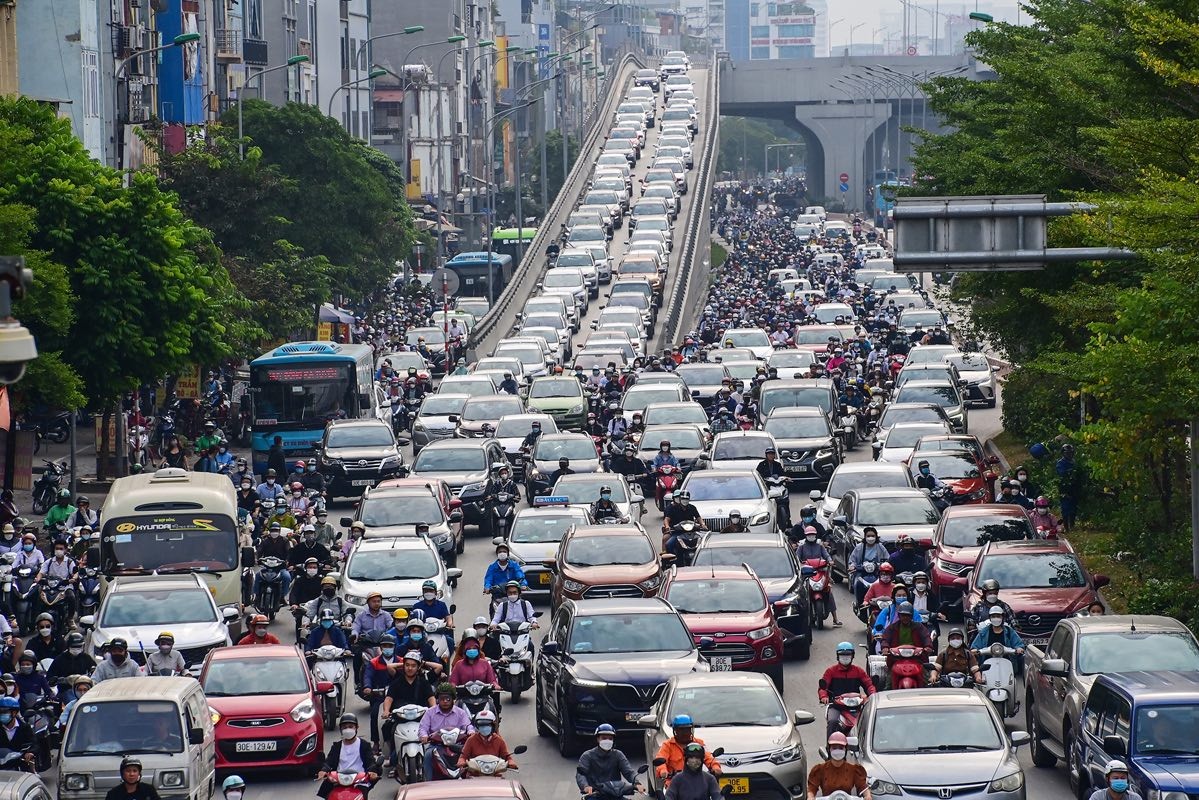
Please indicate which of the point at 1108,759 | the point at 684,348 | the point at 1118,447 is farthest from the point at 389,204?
the point at 1108,759

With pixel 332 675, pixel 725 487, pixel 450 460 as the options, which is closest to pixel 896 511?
pixel 725 487

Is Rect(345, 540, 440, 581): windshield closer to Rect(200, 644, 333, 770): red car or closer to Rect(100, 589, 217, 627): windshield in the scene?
Rect(100, 589, 217, 627): windshield

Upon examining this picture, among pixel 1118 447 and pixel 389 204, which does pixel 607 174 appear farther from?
pixel 1118 447

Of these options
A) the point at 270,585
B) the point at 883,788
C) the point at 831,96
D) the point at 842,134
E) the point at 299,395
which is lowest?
the point at 270,585

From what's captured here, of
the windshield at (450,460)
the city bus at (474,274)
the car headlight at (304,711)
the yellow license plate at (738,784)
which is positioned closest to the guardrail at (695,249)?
the city bus at (474,274)

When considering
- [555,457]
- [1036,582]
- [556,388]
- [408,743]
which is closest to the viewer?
[408,743]

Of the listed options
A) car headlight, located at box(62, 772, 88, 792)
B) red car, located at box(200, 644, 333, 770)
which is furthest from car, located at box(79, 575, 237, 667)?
car headlight, located at box(62, 772, 88, 792)

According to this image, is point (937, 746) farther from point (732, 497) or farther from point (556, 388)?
point (556, 388)
